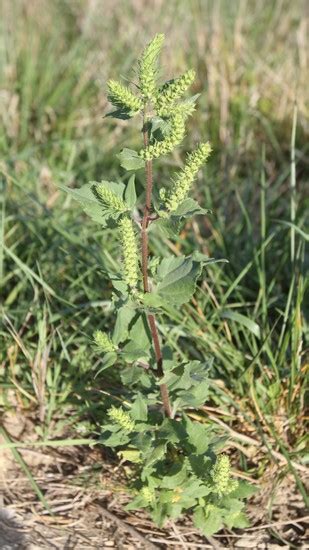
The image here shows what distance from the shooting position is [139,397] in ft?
5.62

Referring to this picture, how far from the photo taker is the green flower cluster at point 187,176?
1.45 meters

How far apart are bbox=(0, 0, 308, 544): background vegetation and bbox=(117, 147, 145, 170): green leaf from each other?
0.84 feet

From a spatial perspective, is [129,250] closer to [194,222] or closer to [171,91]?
[171,91]

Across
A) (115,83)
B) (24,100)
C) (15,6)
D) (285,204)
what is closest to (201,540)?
(115,83)

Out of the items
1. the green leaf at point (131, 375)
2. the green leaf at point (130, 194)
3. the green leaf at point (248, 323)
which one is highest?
the green leaf at point (130, 194)

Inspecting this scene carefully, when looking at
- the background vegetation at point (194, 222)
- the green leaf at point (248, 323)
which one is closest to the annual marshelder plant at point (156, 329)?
the background vegetation at point (194, 222)

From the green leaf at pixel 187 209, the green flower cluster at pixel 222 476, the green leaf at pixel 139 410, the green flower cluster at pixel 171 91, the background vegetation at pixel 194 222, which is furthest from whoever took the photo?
the background vegetation at pixel 194 222

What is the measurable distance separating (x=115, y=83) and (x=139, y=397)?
65 cm

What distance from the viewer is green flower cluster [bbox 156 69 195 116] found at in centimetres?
139

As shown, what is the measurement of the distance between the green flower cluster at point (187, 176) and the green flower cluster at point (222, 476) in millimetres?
497

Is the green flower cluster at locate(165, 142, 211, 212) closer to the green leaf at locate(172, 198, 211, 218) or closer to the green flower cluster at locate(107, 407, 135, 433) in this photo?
the green leaf at locate(172, 198, 211, 218)

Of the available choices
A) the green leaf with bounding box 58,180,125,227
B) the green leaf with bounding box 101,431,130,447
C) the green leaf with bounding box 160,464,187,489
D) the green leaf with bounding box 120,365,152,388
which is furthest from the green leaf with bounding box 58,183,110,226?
the green leaf with bounding box 160,464,187,489

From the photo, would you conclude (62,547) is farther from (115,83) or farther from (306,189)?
(306,189)

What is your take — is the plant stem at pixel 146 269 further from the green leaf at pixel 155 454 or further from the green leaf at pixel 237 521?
the green leaf at pixel 237 521
